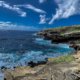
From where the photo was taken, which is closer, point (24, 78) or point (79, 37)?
point (24, 78)

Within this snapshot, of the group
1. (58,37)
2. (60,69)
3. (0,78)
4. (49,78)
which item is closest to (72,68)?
(60,69)

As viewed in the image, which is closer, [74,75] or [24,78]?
[74,75]

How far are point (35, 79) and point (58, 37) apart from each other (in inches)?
3146

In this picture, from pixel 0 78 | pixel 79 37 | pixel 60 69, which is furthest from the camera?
pixel 79 37

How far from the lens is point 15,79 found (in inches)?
1126

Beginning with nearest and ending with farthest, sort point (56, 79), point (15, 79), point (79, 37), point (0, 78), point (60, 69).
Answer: point (56, 79), point (60, 69), point (15, 79), point (0, 78), point (79, 37)

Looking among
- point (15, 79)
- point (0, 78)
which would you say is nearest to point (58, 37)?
point (0, 78)

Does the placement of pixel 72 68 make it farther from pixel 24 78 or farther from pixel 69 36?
pixel 69 36

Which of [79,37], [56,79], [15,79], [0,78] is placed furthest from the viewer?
[79,37]

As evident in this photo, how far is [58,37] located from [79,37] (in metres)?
8.81

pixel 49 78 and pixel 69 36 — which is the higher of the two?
pixel 69 36

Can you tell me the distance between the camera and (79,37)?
344 ft

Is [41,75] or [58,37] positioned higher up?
[58,37]

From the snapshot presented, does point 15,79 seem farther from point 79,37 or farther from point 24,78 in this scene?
point 79,37
